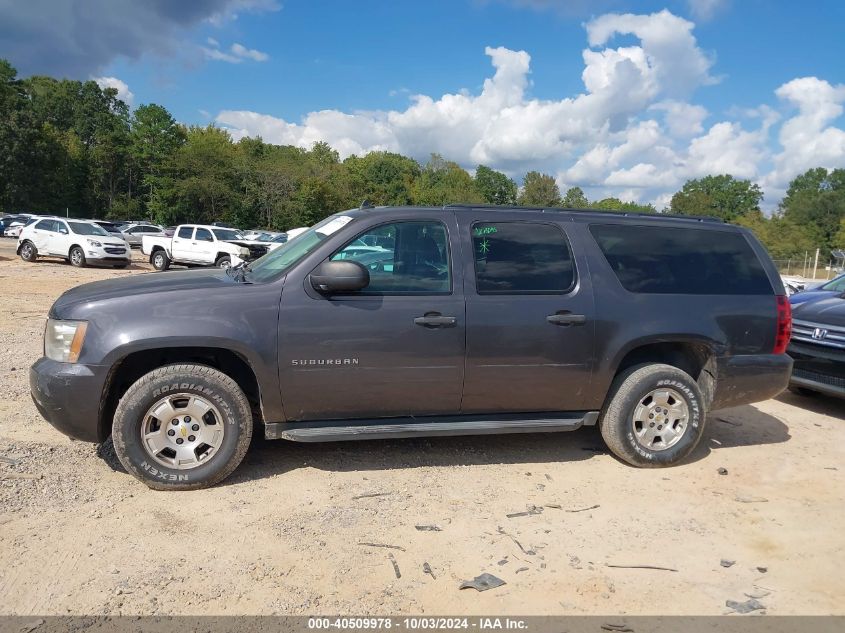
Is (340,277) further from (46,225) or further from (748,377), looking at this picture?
(46,225)

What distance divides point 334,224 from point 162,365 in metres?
1.54

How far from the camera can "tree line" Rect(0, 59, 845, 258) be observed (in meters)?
54.7

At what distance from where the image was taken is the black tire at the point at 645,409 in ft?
15.3

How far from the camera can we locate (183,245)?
22672 millimetres

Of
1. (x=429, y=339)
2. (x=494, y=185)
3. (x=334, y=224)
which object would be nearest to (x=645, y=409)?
(x=429, y=339)

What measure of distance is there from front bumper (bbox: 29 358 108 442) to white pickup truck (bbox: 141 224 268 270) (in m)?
18.3

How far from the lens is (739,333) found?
482 centimetres

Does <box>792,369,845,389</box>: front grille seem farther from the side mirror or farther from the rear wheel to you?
the rear wheel

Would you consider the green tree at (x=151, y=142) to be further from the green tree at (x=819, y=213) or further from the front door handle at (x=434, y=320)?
the green tree at (x=819, y=213)

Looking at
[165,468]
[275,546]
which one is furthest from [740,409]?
[165,468]

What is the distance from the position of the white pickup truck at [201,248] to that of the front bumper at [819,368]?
60.1 ft

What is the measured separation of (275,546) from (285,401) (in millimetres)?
980

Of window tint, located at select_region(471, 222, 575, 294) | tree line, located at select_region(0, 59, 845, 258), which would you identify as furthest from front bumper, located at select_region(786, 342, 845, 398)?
tree line, located at select_region(0, 59, 845, 258)

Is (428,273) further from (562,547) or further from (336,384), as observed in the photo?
(562,547)
